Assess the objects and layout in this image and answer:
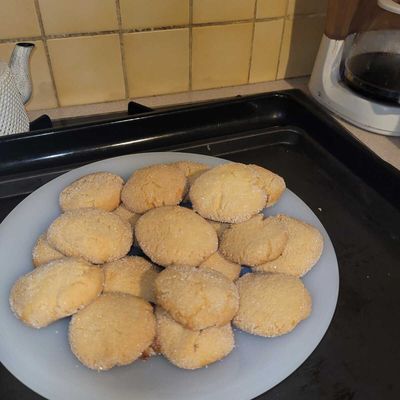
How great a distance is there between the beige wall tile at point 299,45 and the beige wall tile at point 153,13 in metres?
0.25

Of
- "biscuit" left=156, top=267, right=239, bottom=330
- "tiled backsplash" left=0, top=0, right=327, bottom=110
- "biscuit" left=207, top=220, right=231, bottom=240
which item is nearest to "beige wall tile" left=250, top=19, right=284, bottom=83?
"tiled backsplash" left=0, top=0, right=327, bottom=110

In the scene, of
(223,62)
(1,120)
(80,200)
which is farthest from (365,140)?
(1,120)

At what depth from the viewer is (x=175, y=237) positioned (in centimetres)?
50

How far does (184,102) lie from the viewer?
0.94 m

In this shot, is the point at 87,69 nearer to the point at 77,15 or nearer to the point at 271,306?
the point at 77,15

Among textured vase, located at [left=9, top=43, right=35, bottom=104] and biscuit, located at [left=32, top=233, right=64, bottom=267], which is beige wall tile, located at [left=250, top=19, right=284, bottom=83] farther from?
biscuit, located at [left=32, top=233, right=64, bottom=267]

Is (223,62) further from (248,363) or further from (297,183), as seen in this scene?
(248,363)

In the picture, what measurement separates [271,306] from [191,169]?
24 cm

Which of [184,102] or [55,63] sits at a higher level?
[55,63]

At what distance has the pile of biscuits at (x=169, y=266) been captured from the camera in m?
0.44

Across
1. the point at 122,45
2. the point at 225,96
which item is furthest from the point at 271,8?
the point at 122,45

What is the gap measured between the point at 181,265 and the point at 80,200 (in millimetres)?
179

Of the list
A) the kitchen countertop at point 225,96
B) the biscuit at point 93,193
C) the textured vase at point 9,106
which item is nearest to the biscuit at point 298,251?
the biscuit at point 93,193

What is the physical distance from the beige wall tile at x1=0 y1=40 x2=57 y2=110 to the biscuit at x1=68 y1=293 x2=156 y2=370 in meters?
0.55
